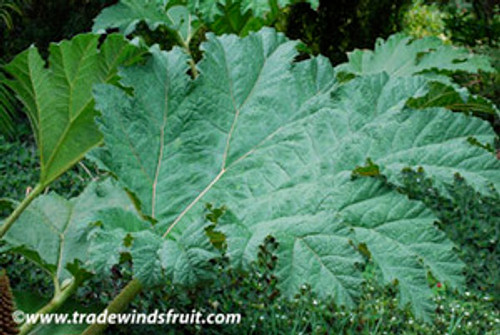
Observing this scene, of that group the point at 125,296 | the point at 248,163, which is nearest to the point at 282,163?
the point at 248,163

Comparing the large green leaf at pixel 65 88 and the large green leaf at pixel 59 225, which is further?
the large green leaf at pixel 59 225

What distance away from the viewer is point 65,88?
1.94m

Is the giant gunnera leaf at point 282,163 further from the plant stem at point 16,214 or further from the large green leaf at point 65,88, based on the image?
the plant stem at point 16,214

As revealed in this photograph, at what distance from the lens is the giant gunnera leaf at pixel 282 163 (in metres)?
1.43

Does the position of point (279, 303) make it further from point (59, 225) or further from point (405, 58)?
point (405, 58)

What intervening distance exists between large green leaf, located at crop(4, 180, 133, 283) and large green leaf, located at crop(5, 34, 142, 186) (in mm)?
193

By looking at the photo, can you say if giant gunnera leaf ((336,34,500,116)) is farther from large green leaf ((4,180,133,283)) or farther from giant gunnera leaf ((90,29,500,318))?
large green leaf ((4,180,133,283))

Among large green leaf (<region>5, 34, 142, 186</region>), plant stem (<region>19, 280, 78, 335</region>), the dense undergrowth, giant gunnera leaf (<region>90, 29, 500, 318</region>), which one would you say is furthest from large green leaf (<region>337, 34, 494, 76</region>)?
plant stem (<region>19, 280, 78, 335</region>)

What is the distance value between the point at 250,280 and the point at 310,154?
1.31 m

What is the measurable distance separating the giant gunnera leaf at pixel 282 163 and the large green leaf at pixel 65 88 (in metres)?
0.13

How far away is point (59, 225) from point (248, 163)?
827 mm

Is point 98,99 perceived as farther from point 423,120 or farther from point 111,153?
point 423,120

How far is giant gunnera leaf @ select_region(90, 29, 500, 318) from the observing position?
1431 mm

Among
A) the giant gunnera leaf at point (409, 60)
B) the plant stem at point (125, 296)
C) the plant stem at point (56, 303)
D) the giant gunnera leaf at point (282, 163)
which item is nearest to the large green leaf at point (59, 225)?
the plant stem at point (56, 303)
